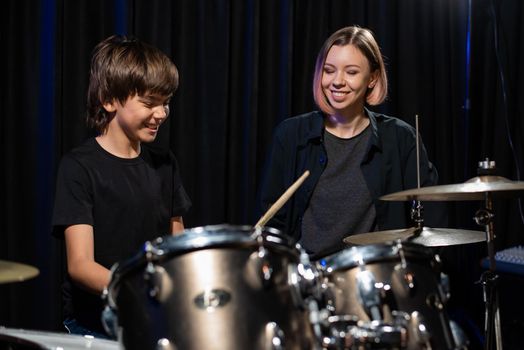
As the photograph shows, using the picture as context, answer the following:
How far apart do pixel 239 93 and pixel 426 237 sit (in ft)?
3.71

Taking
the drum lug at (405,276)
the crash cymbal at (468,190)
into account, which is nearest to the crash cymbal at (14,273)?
the drum lug at (405,276)

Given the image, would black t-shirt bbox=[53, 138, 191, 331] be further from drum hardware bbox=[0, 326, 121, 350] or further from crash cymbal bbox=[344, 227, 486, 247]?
crash cymbal bbox=[344, 227, 486, 247]

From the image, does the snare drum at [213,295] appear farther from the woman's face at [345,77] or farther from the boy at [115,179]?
the woman's face at [345,77]

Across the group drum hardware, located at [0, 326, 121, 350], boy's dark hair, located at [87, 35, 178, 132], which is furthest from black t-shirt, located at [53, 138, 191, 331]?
drum hardware, located at [0, 326, 121, 350]

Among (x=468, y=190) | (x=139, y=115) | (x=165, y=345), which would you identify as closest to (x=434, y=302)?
(x=468, y=190)

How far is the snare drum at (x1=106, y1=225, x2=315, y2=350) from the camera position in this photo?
4.87 ft

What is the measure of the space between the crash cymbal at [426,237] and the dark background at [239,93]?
93 centimetres

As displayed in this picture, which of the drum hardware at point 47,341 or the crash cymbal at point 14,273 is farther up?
the crash cymbal at point 14,273

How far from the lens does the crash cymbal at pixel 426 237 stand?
Result: 230 centimetres

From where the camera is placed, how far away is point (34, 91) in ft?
9.34

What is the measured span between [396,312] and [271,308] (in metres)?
0.33

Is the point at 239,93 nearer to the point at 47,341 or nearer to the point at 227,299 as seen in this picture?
the point at 47,341

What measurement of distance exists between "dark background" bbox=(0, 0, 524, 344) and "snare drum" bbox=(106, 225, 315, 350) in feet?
4.69

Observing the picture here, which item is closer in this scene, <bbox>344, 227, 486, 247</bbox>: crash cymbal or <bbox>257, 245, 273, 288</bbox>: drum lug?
<bbox>257, 245, 273, 288</bbox>: drum lug
